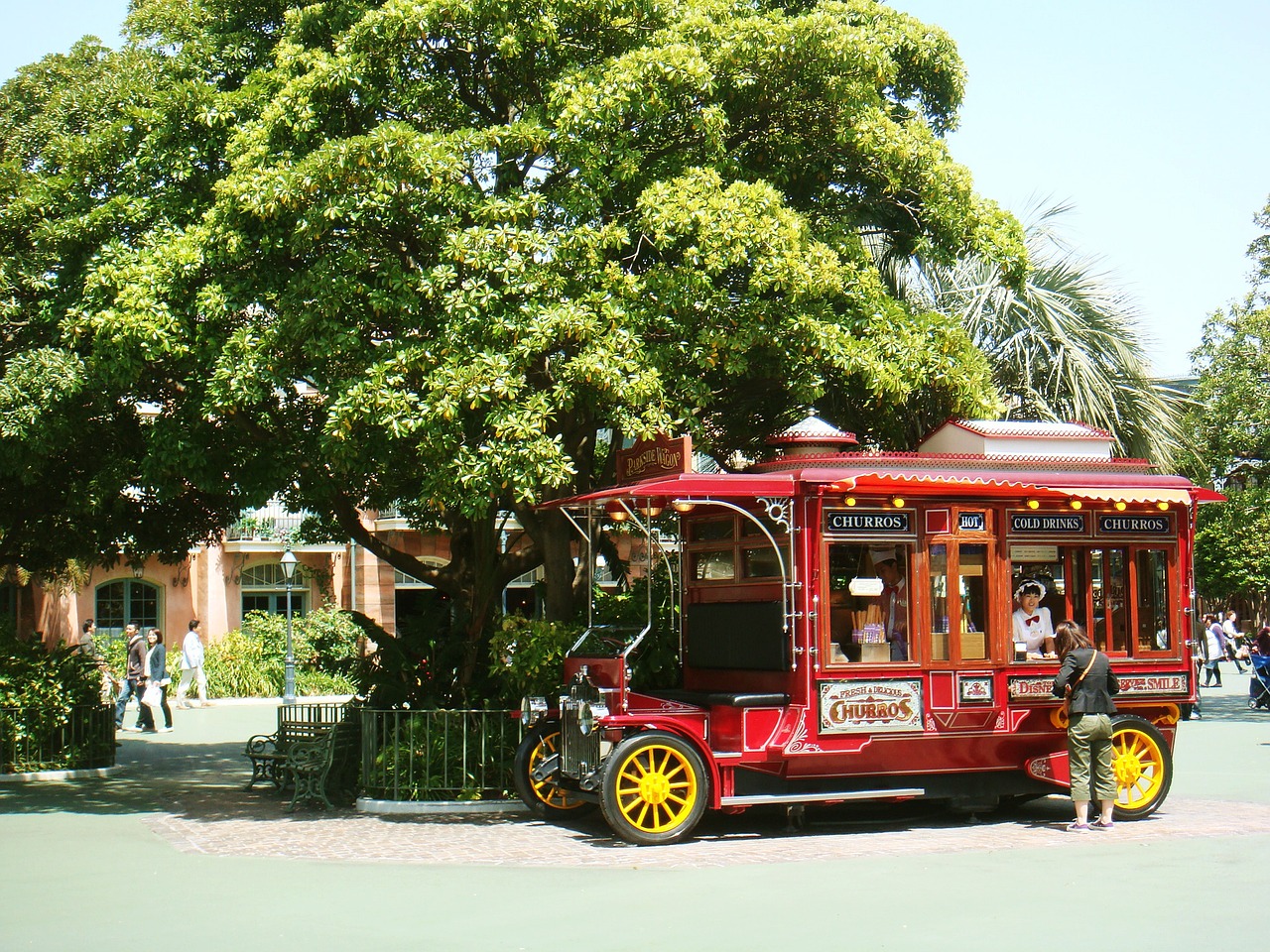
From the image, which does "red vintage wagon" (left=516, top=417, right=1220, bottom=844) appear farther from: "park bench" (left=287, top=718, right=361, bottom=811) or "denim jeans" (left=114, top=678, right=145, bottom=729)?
"denim jeans" (left=114, top=678, right=145, bottom=729)

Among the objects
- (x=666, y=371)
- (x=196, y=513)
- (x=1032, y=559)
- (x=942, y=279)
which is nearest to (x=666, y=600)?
(x=666, y=371)

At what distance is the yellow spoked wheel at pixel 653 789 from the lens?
10688 mm

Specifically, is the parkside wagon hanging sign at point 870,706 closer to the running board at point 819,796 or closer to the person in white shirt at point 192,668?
the running board at point 819,796

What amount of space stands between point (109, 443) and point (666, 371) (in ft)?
21.7

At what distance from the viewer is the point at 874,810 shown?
12.6m

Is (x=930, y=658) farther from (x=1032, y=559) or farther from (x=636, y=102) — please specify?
(x=636, y=102)

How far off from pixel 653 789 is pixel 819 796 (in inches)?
57.3

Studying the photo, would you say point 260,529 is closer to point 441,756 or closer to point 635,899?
point 441,756

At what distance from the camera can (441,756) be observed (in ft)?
42.6

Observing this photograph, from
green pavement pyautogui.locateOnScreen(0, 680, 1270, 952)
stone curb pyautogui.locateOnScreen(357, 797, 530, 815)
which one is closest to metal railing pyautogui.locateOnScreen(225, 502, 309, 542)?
stone curb pyautogui.locateOnScreen(357, 797, 530, 815)

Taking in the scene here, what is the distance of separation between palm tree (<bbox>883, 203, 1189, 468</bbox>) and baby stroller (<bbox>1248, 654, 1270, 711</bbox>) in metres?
7.36

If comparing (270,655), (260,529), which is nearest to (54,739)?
(270,655)

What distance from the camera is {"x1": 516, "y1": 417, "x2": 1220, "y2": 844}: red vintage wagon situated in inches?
436

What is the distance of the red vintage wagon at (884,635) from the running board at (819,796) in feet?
0.06
